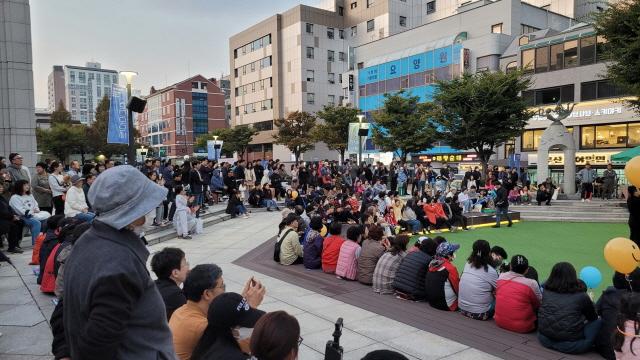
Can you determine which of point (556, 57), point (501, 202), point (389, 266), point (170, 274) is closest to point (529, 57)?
point (556, 57)

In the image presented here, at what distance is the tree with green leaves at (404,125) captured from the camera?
115 ft

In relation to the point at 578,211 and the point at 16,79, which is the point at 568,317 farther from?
the point at 16,79

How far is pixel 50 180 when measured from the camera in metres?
11.5

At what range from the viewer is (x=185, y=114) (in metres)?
95.9

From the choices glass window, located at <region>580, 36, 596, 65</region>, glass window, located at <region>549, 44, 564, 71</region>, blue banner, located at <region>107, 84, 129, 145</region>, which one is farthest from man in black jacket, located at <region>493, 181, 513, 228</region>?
glass window, located at <region>549, 44, 564, 71</region>

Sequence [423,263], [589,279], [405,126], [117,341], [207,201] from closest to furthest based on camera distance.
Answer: [117,341]
[589,279]
[423,263]
[207,201]
[405,126]

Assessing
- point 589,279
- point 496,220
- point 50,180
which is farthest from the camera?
point 496,220

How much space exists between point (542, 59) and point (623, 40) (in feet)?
81.2

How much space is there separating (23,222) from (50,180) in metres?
1.35

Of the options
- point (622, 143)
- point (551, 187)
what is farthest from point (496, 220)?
point (622, 143)

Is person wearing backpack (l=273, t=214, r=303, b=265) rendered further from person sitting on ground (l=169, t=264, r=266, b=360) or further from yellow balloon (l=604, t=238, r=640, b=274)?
person sitting on ground (l=169, t=264, r=266, b=360)

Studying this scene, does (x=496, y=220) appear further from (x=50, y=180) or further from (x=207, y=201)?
(x=50, y=180)

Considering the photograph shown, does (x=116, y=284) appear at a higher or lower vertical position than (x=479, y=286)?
higher

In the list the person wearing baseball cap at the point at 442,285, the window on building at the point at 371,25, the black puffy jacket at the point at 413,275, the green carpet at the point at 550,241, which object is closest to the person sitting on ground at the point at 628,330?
the person wearing baseball cap at the point at 442,285
